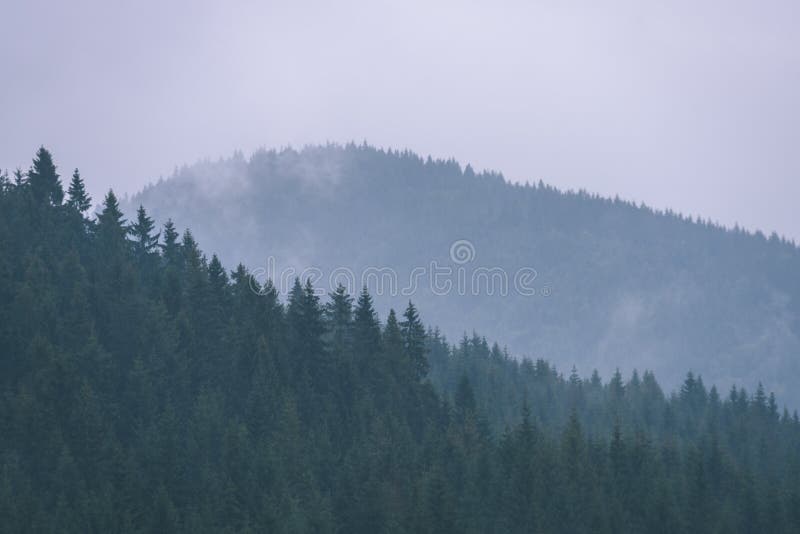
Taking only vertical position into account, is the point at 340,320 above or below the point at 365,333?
above

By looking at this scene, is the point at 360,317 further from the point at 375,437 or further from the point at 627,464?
the point at 627,464

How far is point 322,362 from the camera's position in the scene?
287 ft

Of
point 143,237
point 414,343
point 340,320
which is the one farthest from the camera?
point 143,237

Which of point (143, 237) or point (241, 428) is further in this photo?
point (143, 237)

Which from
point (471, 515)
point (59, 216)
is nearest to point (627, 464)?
point (471, 515)

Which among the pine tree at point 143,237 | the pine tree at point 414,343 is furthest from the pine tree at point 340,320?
the pine tree at point 143,237

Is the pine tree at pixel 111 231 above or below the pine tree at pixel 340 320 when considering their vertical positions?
above

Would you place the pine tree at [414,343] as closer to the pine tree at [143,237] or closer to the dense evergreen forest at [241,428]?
the dense evergreen forest at [241,428]

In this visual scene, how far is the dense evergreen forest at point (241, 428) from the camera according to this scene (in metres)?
70.1

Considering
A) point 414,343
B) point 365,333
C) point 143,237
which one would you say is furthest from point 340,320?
point 143,237

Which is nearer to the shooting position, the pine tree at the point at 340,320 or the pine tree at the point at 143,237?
the pine tree at the point at 340,320

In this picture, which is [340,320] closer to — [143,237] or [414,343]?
[414,343]

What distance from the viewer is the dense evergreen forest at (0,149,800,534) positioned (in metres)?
70.1

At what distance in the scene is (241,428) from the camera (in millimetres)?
74938
